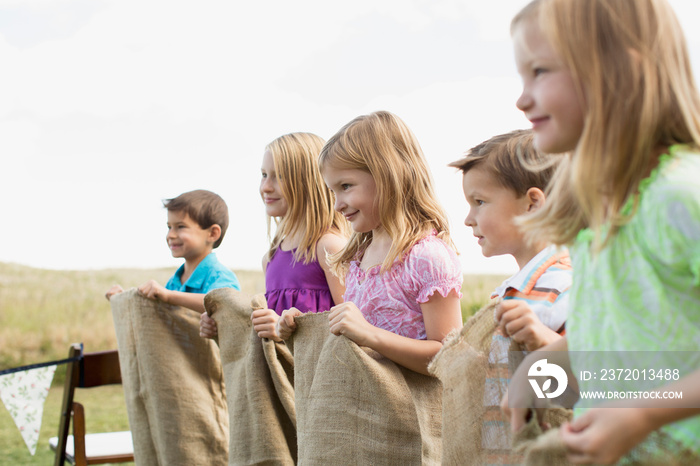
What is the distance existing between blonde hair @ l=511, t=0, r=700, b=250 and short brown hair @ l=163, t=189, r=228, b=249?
105 inches

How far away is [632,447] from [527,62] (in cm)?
59

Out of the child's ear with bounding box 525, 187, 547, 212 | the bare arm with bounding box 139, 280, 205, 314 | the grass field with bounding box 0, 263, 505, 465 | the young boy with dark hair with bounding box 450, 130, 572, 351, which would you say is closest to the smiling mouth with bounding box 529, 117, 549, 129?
the young boy with dark hair with bounding box 450, 130, 572, 351

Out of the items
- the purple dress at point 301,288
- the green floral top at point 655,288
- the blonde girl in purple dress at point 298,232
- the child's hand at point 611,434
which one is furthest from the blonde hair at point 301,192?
the child's hand at point 611,434

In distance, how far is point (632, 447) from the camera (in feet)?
2.89

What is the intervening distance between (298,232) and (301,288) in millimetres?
259

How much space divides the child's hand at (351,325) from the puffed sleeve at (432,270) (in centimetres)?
19

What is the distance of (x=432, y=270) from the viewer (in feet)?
6.24

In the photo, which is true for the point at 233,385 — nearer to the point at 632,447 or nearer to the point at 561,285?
the point at 561,285

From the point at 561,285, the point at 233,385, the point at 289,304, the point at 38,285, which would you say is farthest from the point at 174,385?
the point at 38,285

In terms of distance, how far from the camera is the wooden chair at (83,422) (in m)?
2.72

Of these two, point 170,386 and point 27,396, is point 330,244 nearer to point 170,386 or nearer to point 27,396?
point 170,386

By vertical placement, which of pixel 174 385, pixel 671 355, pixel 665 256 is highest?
pixel 665 256

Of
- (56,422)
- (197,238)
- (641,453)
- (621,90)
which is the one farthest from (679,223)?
(56,422)

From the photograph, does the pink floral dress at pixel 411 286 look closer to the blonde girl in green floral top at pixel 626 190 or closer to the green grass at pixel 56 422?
the blonde girl in green floral top at pixel 626 190
